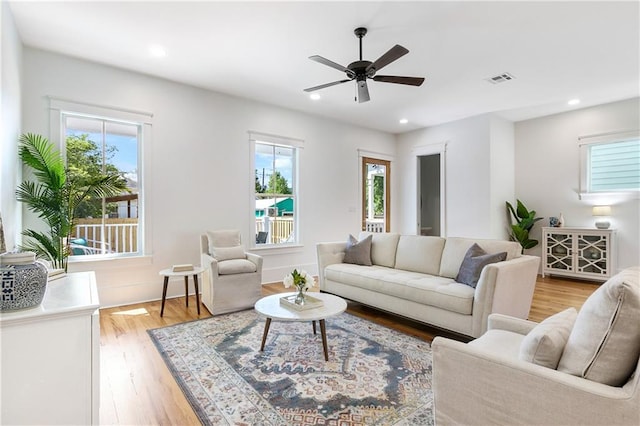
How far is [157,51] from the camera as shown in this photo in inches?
137

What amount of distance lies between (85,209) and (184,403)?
9.95 feet

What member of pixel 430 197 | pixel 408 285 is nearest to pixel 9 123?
pixel 408 285

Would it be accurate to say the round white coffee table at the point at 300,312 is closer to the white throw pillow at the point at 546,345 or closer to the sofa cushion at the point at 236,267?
the sofa cushion at the point at 236,267

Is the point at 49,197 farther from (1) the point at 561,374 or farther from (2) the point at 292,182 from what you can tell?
(1) the point at 561,374

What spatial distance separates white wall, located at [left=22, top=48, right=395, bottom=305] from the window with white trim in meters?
4.58

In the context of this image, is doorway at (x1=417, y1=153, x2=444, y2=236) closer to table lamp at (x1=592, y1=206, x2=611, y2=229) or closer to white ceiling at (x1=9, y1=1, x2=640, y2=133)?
table lamp at (x1=592, y1=206, x2=611, y2=229)

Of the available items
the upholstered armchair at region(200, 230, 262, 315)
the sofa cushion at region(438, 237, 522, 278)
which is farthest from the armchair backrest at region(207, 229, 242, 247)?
the sofa cushion at region(438, 237, 522, 278)

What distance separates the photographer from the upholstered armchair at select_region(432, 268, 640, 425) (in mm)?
1080

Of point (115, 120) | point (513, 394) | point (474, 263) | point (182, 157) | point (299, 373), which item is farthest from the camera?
point (182, 157)

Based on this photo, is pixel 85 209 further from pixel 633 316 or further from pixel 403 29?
pixel 633 316

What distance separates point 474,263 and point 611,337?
6.21 feet

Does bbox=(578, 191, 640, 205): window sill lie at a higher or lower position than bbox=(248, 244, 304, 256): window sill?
higher

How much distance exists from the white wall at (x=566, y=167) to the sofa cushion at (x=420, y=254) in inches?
143

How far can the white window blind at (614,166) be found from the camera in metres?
5.10
